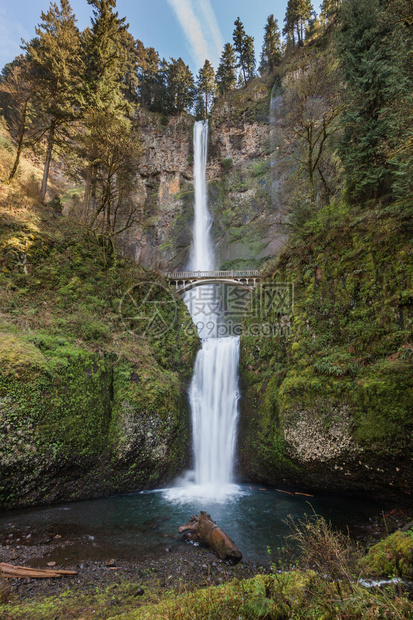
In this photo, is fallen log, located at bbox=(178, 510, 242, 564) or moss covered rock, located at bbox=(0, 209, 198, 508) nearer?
fallen log, located at bbox=(178, 510, 242, 564)

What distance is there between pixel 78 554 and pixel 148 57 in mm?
54703

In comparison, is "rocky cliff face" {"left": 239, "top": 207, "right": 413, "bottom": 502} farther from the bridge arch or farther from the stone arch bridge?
the bridge arch

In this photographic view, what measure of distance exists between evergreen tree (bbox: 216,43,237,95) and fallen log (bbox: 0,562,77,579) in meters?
52.5

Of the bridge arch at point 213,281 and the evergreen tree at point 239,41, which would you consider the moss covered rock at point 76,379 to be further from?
the evergreen tree at point 239,41

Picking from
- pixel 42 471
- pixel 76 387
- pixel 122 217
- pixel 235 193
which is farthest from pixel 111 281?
pixel 235 193

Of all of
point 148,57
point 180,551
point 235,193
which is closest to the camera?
point 180,551

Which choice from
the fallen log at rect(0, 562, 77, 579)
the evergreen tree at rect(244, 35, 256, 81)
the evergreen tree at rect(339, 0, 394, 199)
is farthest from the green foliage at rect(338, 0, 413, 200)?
the evergreen tree at rect(244, 35, 256, 81)

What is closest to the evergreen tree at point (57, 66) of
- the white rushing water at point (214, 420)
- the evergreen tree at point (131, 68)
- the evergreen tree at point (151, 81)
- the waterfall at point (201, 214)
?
the white rushing water at point (214, 420)

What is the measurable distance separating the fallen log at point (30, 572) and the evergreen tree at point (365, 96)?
13.7 m

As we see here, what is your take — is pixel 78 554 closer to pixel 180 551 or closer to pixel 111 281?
pixel 180 551

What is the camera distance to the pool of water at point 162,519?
5.88m

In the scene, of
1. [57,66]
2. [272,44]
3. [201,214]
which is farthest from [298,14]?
[57,66]

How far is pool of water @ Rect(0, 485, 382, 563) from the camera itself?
19.3 ft

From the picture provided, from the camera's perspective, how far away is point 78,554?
5336 millimetres
